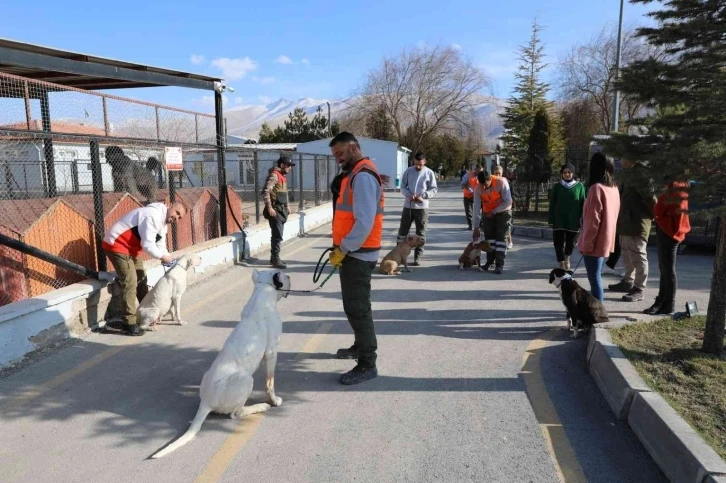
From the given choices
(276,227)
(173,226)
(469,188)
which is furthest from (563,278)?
(469,188)

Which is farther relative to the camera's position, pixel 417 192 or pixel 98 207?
pixel 417 192

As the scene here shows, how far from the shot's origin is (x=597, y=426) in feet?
11.7

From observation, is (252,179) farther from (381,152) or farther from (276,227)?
(381,152)

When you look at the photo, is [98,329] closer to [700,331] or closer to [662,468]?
[662,468]

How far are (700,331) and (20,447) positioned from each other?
237 inches

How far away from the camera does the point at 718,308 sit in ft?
14.2

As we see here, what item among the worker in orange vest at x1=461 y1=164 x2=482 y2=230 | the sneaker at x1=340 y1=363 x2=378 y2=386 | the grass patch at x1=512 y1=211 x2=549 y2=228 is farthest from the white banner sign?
the grass patch at x1=512 y1=211 x2=549 y2=228

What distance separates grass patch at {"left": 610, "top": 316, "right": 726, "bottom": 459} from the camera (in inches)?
130

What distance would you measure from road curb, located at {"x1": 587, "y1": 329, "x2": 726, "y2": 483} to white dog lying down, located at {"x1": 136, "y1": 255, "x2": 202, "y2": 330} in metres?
4.53

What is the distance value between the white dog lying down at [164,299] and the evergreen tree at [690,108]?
486 centimetres

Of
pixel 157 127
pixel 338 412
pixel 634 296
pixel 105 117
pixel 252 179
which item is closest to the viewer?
pixel 338 412

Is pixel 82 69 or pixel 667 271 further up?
pixel 82 69

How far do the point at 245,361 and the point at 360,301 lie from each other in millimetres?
1129

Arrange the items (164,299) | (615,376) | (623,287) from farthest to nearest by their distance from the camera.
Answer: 1. (623,287)
2. (164,299)
3. (615,376)
